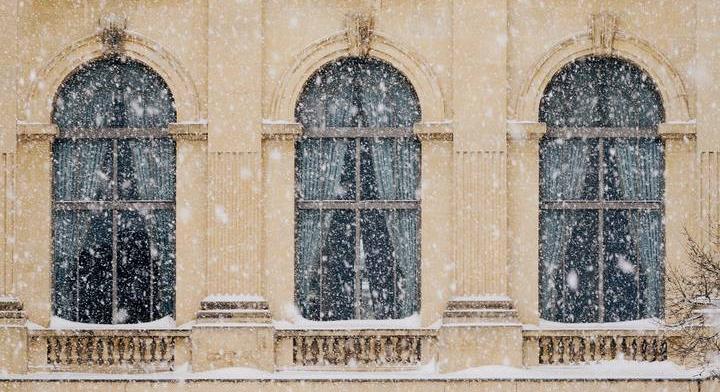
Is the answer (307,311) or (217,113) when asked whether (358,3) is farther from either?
(307,311)

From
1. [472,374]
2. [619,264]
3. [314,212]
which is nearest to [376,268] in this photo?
[314,212]

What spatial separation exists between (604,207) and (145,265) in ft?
21.6

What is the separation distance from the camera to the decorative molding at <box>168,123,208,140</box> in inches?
600

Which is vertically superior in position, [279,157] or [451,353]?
[279,157]

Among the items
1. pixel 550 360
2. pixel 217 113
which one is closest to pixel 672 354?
pixel 550 360

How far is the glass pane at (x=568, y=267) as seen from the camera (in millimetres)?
15461

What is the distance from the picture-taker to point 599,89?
15570 millimetres

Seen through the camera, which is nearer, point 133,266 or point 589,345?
point 589,345

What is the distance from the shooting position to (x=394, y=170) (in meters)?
15.5

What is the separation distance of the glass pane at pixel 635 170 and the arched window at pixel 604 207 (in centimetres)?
1

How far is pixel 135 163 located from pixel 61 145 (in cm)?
112

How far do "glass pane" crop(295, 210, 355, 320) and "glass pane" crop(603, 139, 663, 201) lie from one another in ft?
12.3

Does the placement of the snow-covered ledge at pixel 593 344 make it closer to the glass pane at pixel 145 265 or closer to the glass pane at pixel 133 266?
the glass pane at pixel 145 265

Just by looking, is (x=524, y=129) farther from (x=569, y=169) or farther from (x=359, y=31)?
(x=359, y=31)
